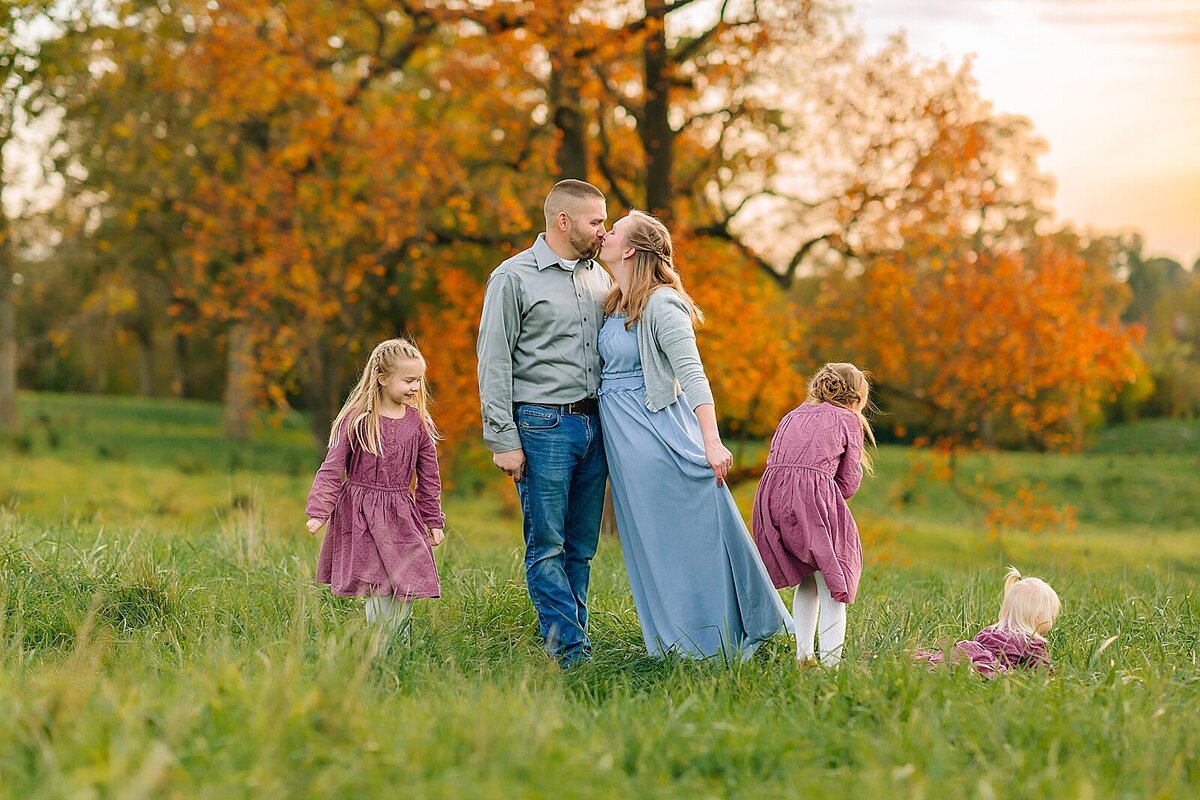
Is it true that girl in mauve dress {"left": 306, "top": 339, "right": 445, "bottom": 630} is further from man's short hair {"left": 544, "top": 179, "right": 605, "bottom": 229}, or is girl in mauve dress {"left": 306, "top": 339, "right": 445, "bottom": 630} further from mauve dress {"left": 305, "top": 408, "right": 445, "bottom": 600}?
man's short hair {"left": 544, "top": 179, "right": 605, "bottom": 229}

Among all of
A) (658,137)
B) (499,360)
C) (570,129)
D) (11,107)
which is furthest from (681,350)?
(11,107)

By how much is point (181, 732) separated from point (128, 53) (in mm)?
13423

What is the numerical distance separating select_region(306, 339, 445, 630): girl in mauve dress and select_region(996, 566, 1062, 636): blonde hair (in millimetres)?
2466

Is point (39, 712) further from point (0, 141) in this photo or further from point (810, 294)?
point (810, 294)

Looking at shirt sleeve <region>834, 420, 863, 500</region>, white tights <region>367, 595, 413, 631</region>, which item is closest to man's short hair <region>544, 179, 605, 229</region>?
shirt sleeve <region>834, 420, 863, 500</region>

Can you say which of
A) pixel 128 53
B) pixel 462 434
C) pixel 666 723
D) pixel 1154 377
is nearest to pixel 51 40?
pixel 128 53

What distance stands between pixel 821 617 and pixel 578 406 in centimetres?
139

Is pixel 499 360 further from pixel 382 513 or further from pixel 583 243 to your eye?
pixel 382 513

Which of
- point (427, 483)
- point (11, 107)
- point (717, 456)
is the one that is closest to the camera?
point (717, 456)

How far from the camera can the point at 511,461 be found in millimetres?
4730

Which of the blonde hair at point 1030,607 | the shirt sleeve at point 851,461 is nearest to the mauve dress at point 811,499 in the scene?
the shirt sleeve at point 851,461

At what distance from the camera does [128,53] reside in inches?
563

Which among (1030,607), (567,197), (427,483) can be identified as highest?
(567,197)

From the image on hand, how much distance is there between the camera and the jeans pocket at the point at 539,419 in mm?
4766
